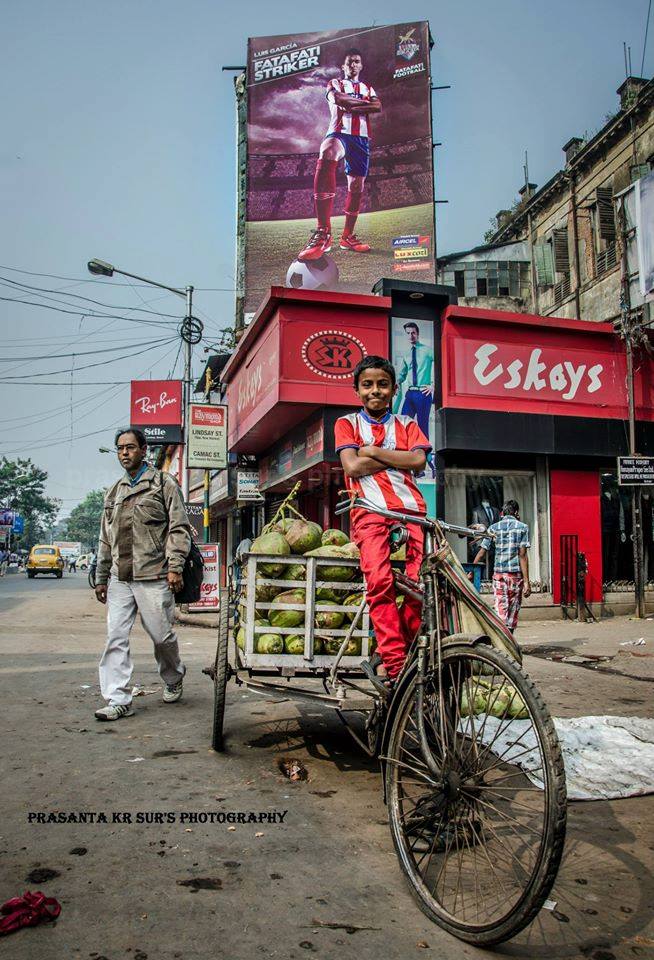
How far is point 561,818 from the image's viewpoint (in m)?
2.00

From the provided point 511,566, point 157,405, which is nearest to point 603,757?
point 511,566

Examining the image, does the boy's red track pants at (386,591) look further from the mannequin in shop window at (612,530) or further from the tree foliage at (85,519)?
the tree foliage at (85,519)

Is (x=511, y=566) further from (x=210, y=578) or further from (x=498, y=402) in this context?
(x=210, y=578)

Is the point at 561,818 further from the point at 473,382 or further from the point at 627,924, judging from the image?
the point at 473,382

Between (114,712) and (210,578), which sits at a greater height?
(210,578)

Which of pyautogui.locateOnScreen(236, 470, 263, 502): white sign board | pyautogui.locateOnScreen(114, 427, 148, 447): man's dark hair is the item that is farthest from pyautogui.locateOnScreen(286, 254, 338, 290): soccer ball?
pyautogui.locateOnScreen(114, 427, 148, 447): man's dark hair

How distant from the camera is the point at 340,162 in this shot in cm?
2481

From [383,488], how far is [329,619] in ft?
2.98

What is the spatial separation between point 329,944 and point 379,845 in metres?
0.86

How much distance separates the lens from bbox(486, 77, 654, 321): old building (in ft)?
69.6

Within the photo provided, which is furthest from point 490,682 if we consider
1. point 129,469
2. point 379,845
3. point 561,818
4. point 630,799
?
point 129,469

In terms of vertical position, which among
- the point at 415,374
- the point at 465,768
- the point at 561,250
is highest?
the point at 561,250

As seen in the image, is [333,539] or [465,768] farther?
[333,539]

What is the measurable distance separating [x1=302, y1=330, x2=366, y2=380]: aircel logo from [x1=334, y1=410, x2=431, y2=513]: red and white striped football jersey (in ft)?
34.5
